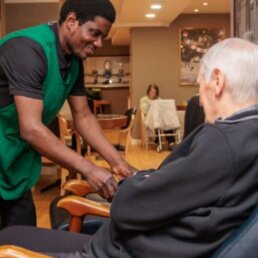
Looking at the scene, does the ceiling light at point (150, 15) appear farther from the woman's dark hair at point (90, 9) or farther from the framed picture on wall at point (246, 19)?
the woman's dark hair at point (90, 9)

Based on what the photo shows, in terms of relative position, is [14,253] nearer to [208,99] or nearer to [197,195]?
[197,195]

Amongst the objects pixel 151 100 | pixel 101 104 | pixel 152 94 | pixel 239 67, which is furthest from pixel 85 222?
pixel 101 104

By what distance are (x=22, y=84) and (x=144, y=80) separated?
7881 mm

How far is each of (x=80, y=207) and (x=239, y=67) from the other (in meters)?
0.78

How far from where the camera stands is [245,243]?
0.96 metres

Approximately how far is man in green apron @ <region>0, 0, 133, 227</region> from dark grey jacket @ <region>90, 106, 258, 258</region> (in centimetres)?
34

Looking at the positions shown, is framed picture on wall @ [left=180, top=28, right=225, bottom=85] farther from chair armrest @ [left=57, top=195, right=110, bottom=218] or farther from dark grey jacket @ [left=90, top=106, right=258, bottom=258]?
dark grey jacket @ [left=90, top=106, right=258, bottom=258]

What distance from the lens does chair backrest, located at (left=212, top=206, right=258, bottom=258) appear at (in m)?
0.95

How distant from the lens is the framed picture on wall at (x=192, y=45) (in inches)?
356

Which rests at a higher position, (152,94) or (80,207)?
(152,94)

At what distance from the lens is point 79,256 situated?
3.99 feet

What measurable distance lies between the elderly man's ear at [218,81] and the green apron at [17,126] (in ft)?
2.22

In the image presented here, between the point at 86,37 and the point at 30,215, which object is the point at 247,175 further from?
the point at 30,215

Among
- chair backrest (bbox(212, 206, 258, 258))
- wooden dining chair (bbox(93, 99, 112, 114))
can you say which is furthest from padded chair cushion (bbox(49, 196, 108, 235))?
wooden dining chair (bbox(93, 99, 112, 114))
